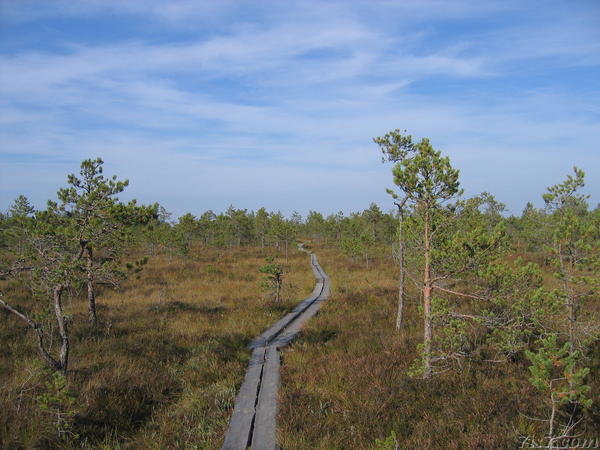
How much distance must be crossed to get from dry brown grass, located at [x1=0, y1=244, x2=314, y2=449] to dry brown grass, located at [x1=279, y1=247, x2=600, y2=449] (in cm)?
154

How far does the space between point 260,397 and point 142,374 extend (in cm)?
317

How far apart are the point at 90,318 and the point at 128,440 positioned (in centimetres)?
812

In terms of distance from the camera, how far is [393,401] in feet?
21.5

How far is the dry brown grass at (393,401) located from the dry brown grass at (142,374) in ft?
5.05

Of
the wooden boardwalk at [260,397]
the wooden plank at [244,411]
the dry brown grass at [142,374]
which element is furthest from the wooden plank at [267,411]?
the dry brown grass at [142,374]

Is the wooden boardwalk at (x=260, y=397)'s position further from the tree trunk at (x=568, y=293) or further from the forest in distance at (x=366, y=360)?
the tree trunk at (x=568, y=293)

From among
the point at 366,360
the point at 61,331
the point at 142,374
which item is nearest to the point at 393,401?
the point at 366,360

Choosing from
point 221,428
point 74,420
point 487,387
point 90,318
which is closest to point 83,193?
point 74,420

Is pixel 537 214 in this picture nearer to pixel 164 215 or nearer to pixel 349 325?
pixel 349 325

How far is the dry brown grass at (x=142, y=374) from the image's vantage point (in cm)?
590

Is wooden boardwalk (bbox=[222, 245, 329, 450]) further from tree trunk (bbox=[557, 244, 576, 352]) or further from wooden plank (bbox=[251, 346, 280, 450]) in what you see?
tree trunk (bbox=[557, 244, 576, 352])

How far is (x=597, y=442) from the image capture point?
189 inches

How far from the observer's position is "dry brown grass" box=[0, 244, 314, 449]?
590 cm

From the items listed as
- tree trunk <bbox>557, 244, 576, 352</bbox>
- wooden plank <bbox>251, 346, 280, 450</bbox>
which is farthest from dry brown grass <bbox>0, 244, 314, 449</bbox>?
tree trunk <bbox>557, 244, 576, 352</bbox>
